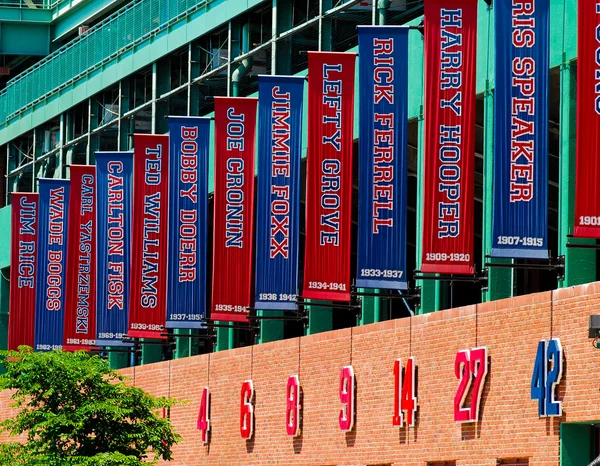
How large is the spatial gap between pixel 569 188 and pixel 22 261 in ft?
80.3

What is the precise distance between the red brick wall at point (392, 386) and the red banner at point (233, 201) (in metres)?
1.51

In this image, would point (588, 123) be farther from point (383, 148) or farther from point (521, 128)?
point (383, 148)

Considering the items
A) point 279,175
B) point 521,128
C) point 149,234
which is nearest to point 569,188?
point 521,128

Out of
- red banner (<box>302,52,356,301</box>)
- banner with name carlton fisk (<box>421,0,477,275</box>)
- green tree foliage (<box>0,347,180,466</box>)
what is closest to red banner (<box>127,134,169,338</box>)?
green tree foliage (<box>0,347,180,466</box>)

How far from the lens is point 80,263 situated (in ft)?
137

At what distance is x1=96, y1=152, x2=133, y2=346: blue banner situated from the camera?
39062mm

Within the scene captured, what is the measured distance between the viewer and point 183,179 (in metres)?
35.2

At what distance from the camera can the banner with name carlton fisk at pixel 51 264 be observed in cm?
4319

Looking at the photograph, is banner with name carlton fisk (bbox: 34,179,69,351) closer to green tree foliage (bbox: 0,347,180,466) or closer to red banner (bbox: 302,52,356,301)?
green tree foliage (bbox: 0,347,180,466)

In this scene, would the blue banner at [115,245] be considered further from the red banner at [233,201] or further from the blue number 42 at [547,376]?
the blue number 42 at [547,376]

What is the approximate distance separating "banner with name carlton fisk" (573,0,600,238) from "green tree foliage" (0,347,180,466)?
11071mm

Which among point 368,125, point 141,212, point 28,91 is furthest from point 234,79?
point 28,91

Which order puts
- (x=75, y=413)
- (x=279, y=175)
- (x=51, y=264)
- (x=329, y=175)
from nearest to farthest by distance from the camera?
(x=329, y=175)
(x=75, y=413)
(x=279, y=175)
(x=51, y=264)

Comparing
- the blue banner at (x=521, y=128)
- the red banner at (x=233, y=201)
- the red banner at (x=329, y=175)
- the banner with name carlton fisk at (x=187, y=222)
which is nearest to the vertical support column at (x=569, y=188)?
the blue banner at (x=521, y=128)
